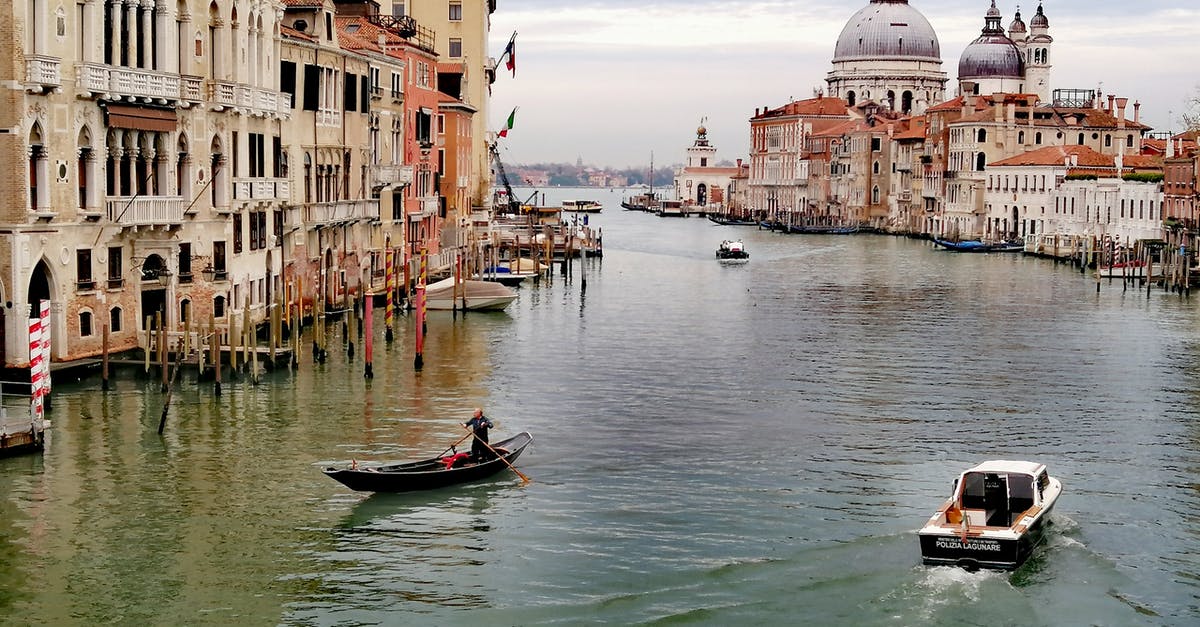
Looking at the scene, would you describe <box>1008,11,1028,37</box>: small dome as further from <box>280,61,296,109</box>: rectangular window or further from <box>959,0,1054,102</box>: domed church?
<box>280,61,296,109</box>: rectangular window

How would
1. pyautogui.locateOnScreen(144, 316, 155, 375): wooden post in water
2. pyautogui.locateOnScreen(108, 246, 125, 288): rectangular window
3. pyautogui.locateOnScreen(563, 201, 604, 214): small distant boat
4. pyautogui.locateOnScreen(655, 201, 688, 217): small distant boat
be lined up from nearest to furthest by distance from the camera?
pyautogui.locateOnScreen(144, 316, 155, 375): wooden post in water
pyautogui.locateOnScreen(108, 246, 125, 288): rectangular window
pyautogui.locateOnScreen(563, 201, 604, 214): small distant boat
pyautogui.locateOnScreen(655, 201, 688, 217): small distant boat

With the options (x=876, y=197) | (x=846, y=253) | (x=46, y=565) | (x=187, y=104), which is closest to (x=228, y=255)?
(x=187, y=104)

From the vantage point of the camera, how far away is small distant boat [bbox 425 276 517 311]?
37062 millimetres

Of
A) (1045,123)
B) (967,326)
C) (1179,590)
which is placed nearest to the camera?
(1179,590)

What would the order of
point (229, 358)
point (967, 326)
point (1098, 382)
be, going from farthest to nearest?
1. point (967, 326)
2. point (1098, 382)
3. point (229, 358)

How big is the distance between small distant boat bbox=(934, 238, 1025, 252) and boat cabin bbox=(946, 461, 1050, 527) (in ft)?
185

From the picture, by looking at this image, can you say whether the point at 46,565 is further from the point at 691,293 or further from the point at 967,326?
the point at 691,293

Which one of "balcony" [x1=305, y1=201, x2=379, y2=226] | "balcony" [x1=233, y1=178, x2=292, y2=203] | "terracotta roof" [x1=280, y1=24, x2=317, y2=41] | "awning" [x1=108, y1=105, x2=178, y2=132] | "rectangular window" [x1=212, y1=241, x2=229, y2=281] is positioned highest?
Result: "terracotta roof" [x1=280, y1=24, x2=317, y2=41]

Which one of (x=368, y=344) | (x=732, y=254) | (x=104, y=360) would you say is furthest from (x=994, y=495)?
(x=732, y=254)

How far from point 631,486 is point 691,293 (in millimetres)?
28530

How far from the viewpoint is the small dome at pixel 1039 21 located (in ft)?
364

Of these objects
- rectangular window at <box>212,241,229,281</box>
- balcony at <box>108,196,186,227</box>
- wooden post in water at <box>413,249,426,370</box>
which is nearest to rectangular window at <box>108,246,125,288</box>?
balcony at <box>108,196,186,227</box>

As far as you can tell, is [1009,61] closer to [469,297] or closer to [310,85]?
[469,297]

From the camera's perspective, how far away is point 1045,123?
8356 centimetres
